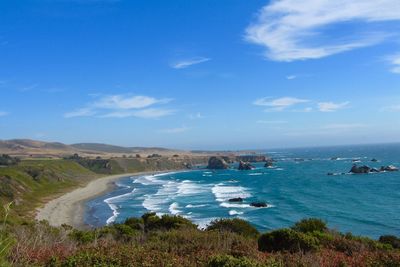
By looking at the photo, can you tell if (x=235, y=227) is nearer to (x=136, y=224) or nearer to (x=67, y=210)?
(x=136, y=224)

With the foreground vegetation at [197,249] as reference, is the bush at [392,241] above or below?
below

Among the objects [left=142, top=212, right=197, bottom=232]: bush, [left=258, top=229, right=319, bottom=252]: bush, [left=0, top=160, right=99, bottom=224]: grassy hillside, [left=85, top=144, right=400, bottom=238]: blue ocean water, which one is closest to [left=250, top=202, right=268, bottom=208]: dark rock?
[left=85, top=144, right=400, bottom=238]: blue ocean water

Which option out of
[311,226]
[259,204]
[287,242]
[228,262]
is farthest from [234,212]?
[228,262]

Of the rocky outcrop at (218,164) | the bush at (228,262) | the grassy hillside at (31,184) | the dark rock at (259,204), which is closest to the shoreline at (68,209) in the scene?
the grassy hillside at (31,184)

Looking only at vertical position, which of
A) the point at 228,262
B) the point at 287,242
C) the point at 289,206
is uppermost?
the point at 228,262

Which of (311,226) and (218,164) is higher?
(311,226)

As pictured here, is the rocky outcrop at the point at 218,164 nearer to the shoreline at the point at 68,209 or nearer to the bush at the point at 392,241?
the shoreline at the point at 68,209
